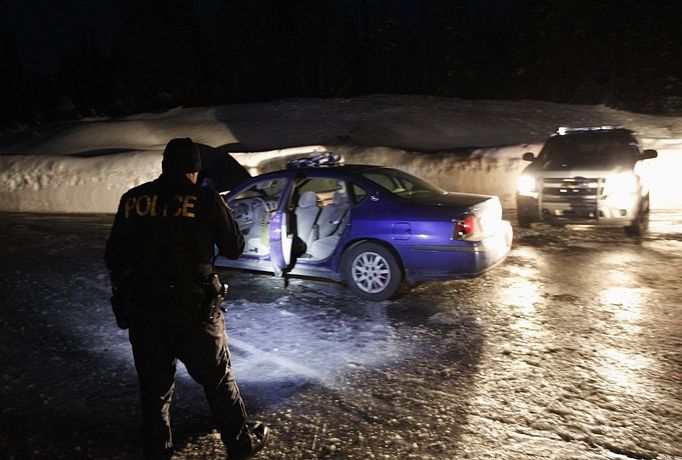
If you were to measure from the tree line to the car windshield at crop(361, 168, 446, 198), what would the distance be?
112 feet

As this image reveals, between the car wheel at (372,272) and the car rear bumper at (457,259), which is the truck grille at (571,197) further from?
the car wheel at (372,272)

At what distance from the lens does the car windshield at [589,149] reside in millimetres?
9234

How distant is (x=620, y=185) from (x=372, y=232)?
15.6 ft

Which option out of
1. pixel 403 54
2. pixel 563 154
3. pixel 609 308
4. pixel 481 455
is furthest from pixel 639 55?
pixel 481 455

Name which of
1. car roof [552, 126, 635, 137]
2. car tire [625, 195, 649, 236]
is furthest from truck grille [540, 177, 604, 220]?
car roof [552, 126, 635, 137]

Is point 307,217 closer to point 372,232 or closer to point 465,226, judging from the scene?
point 372,232

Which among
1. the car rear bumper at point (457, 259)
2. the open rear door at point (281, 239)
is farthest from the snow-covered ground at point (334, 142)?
the open rear door at point (281, 239)

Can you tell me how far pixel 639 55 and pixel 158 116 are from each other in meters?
36.5

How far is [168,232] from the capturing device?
2.63 meters

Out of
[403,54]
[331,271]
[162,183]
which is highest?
[403,54]

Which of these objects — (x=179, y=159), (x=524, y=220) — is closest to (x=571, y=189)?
(x=524, y=220)

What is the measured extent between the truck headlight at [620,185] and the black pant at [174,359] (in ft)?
24.2

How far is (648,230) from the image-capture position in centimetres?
947

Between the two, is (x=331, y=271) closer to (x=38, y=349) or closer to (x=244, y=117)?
(x=38, y=349)
